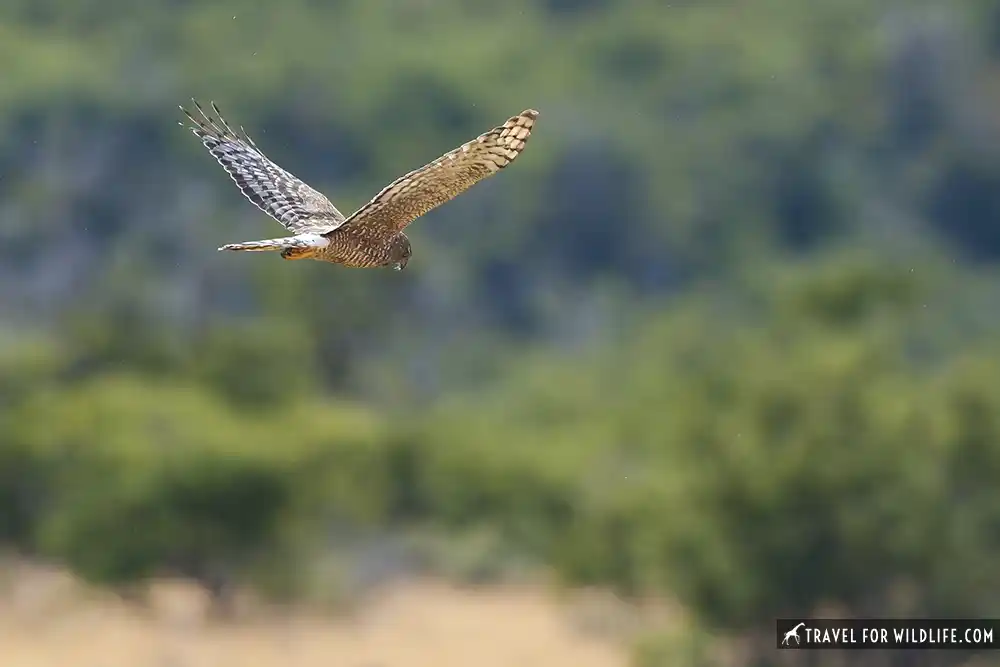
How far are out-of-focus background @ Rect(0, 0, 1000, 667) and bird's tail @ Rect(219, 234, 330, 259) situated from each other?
1105 cm

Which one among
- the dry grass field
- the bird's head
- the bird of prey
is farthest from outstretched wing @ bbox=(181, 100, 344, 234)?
the dry grass field

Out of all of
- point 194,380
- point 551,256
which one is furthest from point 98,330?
point 551,256

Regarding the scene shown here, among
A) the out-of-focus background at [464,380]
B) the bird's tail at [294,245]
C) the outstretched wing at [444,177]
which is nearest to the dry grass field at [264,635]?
the out-of-focus background at [464,380]

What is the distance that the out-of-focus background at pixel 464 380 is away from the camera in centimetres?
1902

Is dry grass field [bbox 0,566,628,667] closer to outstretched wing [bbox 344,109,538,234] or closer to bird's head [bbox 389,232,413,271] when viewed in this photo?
bird's head [bbox 389,232,413,271]

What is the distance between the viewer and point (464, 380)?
29.0 metres

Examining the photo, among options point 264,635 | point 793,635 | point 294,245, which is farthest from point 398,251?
point 264,635

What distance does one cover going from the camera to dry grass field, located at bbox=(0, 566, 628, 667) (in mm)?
19078

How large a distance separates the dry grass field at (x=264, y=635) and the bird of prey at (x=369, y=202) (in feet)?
33.2

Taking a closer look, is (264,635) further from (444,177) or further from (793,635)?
(444,177)

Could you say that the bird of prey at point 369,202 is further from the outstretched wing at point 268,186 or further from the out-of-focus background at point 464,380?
the out-of-focus background at point 464,380

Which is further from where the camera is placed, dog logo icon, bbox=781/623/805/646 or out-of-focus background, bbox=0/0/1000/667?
out-of-focus background, bbox=0/0/1000/667

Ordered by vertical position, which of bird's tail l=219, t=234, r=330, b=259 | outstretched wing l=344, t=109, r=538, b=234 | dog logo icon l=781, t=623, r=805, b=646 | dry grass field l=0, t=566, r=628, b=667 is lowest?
bird's tail l=219, t=234, r=330, b=259

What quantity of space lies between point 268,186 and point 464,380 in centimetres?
1979
